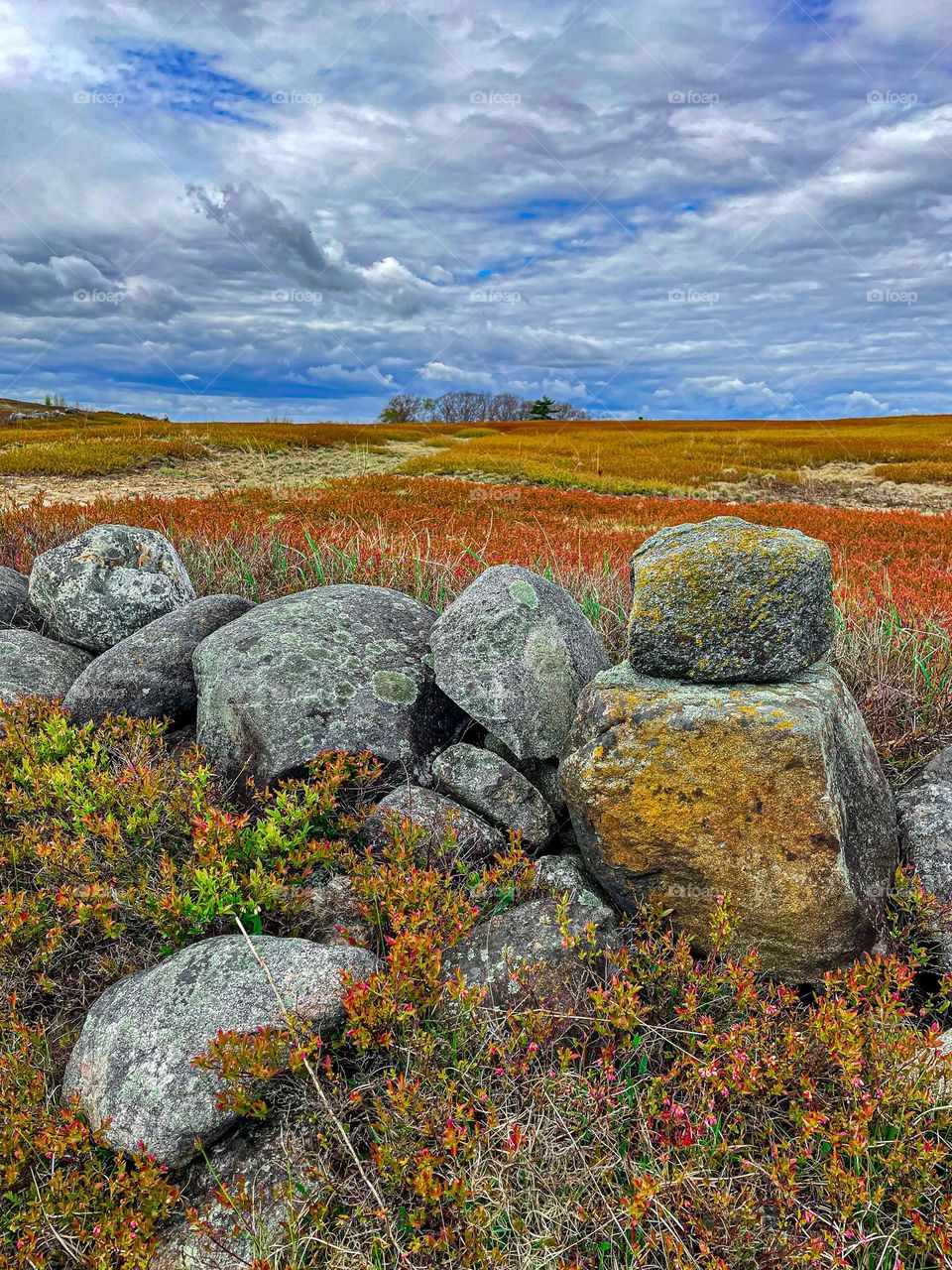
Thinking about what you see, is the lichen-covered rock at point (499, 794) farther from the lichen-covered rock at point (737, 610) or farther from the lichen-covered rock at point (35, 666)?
the lichen-covered rock at point (35, 666)

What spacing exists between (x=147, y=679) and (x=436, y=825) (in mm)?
2470

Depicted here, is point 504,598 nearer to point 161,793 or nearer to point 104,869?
point 161,793

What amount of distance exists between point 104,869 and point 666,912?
9.02ft

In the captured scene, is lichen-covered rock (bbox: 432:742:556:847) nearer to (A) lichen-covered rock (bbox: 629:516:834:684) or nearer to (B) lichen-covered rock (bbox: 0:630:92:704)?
(A) lichen-covered rock (bbox: 629:516:834:684)

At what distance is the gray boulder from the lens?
16.6 ft

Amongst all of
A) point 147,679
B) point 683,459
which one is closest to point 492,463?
point 683,459

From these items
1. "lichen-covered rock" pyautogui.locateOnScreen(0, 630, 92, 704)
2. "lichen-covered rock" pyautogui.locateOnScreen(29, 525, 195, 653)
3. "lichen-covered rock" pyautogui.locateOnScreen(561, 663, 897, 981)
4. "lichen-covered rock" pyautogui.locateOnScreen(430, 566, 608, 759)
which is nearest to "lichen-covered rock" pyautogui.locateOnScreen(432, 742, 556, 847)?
"lichen-covered rock" pyautogui.locateOnScreen(430, 566, 608, 759)

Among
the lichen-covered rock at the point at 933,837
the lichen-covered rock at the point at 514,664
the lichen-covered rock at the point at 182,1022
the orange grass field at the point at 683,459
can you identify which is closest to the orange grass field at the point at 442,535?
the lichen-covered rock at the point at 514,664

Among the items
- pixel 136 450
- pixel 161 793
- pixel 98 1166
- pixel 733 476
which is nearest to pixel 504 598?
pixel 161 793

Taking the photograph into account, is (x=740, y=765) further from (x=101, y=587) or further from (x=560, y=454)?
(x=560, y=454)

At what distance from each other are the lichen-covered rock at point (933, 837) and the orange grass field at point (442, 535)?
3106 mm

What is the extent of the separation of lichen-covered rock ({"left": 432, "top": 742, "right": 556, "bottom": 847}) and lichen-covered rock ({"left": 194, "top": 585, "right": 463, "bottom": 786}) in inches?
15.5

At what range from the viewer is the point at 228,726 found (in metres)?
4.51

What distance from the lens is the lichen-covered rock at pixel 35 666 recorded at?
5.45 metres
